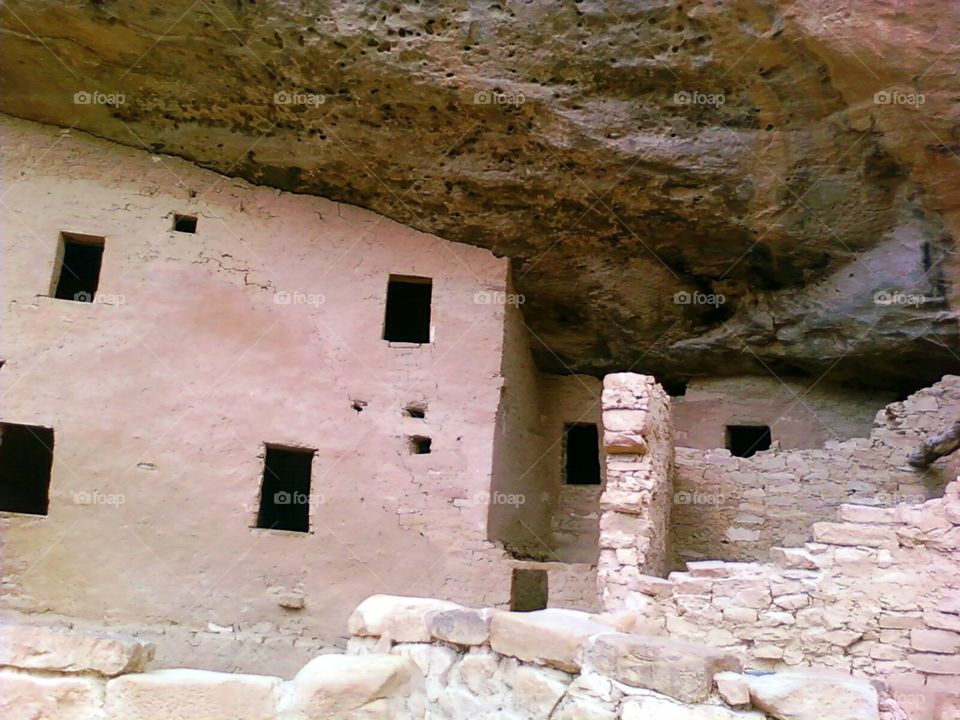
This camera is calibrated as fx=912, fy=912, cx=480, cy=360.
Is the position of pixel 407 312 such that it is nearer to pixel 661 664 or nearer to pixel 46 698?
pixel 46 698

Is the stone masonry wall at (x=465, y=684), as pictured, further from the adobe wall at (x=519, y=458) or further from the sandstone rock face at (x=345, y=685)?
the adobe wall at (x=519, y=458)

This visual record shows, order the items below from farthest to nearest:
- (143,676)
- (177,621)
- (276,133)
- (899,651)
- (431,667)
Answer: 1. (276,133)
2. (177,621)
3. (899,651)
4. (431,667)
5. (143,676)

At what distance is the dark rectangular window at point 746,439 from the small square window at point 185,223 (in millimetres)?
5818

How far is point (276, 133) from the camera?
320 inches

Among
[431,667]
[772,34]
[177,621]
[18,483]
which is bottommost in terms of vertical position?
[177,621]

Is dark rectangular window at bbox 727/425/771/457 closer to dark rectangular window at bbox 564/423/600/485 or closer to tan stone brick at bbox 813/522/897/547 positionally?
dark rectangular window at bbox 564/423/600/485

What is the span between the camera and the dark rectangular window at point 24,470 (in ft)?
28.7

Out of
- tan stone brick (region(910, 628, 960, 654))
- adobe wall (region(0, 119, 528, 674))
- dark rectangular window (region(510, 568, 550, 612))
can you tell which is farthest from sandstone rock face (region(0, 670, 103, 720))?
dark rectangular window (region(510, 568, 550, 612))

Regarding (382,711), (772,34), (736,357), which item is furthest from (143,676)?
(736,357)

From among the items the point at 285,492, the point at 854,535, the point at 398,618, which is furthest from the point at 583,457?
the point at 398,618

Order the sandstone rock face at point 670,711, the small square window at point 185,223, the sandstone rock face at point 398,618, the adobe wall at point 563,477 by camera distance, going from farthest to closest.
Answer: the adobe wall at point 563,477
the small square window at point 185,223
the sandstone rock face at point 398,618
the sandstone rock face at point 670,711

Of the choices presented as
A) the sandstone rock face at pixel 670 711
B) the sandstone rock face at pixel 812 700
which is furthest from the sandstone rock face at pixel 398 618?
the sandstone rock face at pixel 812 700

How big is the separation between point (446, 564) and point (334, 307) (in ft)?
8.38

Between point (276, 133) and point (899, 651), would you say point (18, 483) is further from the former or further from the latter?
point (899, 651)
